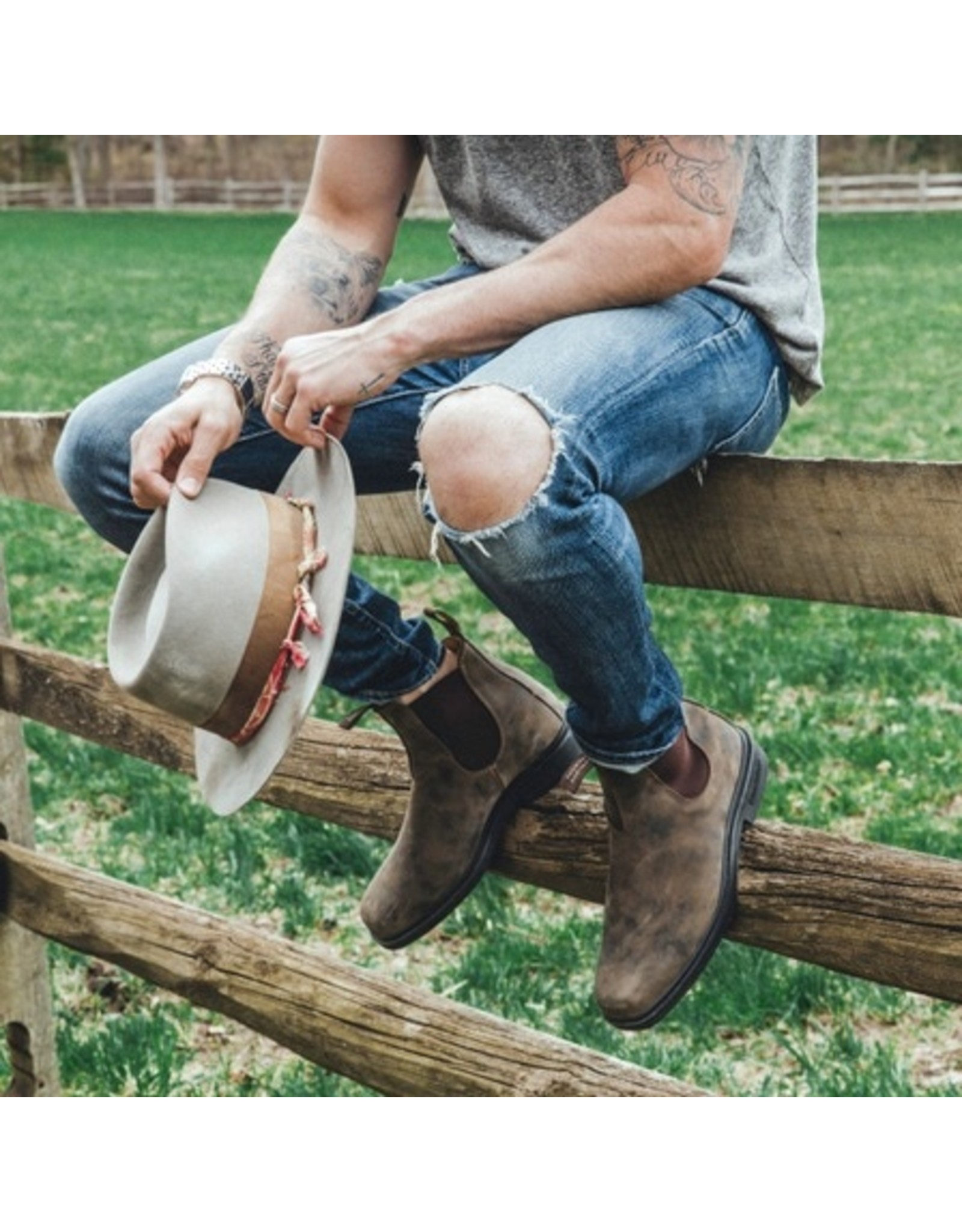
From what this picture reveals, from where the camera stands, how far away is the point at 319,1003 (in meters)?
2.32

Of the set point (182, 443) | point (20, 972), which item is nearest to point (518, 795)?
point (182, 443)

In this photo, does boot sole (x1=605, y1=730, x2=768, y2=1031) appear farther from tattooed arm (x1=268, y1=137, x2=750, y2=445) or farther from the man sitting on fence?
tattooed arm (x1=268, y1=137, x2=750, y2=445)

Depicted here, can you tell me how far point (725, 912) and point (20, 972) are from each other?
1.63 metres

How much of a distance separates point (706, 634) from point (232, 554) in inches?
148

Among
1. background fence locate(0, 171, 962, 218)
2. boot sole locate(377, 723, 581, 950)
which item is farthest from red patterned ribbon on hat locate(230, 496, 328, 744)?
background fence locate(0, 171, 962, 218)

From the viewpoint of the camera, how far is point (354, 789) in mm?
2408

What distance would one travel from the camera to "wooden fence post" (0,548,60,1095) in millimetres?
3102

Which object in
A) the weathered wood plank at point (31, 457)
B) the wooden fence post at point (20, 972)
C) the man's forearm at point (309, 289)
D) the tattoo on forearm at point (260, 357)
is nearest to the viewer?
the tattoo on forearm at point (260, 357)

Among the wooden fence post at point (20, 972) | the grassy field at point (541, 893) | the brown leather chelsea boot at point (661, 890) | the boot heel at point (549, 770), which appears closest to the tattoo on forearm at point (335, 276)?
the boot heel at point (549, 770)

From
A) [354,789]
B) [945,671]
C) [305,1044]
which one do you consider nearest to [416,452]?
[354,789]

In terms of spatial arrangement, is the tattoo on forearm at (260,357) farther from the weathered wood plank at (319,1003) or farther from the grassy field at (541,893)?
the grassy field at (541,893)

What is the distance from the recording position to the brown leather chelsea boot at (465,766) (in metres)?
2.20

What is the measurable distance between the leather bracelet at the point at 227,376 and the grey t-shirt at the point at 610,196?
1.15 ft

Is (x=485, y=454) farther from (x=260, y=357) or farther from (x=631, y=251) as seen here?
(x=260, y=357)
